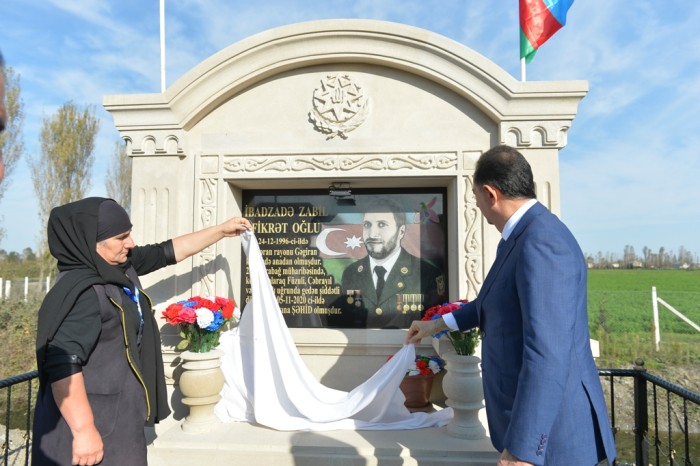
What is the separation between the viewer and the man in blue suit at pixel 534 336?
4.93 ft

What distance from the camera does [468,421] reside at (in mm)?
3617

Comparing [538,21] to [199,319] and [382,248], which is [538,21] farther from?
[199,319]

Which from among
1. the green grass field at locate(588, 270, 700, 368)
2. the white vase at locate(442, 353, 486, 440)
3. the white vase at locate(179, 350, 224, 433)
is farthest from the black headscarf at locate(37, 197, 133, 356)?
the green grass field at locate(588, 270, 700, 368)

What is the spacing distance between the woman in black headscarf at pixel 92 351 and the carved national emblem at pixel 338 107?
2.62 meters

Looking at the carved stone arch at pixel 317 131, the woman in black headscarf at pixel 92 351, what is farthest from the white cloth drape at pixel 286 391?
the woman in black headscarf at pixel 92 351

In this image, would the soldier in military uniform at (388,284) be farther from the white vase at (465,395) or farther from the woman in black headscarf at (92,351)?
the woman in black headscarf at (92,351)

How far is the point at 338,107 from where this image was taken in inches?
181

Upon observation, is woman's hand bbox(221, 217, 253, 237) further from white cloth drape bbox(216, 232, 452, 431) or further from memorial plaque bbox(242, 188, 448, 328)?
memorial plaque bbox(242, 188, 448, 328)

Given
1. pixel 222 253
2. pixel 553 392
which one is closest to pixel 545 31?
pixel 222 253

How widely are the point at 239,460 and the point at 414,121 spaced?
3.40 meters

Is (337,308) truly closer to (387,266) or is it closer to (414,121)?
(387,266)

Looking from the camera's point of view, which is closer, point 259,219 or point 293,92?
point 293,92

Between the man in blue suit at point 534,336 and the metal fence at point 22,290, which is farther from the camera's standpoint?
→ the metal fence at point 22,290

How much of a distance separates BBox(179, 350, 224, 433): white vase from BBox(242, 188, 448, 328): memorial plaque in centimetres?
117
